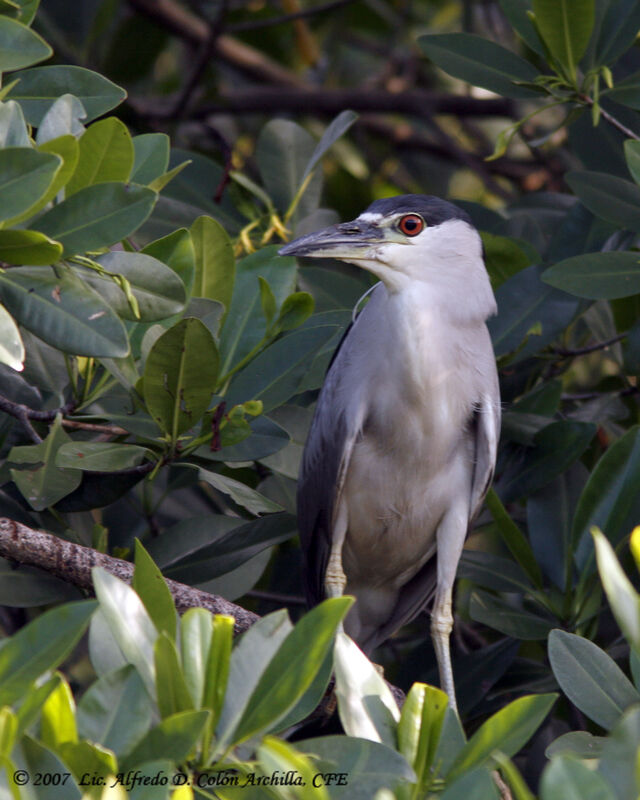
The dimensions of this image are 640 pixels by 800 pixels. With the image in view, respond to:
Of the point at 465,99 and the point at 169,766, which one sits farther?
the point at 465,99

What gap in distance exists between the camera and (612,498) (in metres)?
2.69

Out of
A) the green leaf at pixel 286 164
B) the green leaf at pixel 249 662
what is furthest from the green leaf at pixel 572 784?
the green leaf at pixel 286 164

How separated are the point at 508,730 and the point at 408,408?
1.67 meters

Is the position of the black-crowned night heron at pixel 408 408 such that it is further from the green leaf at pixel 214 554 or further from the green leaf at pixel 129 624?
the green leaf at pixel 129 624

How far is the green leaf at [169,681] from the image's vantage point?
4.54ft

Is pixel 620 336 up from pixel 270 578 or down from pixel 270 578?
up

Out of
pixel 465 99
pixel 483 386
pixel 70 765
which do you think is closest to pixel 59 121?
pixel 70 765

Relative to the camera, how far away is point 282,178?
3561 millimetres

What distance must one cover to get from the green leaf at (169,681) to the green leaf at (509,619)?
4.75 ft

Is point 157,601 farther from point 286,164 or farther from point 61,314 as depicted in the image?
point 286,164

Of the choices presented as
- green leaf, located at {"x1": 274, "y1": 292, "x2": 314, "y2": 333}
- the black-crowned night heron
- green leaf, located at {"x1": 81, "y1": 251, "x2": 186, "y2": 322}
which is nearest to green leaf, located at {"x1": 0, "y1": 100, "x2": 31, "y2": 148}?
green leaf, located at {"x1": 81, "y1": 251, "x2": 186, "y2": 322}

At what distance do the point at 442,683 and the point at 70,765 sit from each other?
176 cm

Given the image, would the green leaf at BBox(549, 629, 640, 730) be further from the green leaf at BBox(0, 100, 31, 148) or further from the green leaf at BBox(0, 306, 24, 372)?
the green leaf at BBox(0, 100, 31, 148)

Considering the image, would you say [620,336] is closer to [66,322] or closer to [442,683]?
[442,683]
